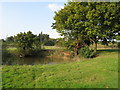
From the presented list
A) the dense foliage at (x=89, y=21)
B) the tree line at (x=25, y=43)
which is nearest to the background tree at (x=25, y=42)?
the tree line at (x=25, y=43)

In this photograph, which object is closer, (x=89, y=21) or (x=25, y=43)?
(x=89, y=21)

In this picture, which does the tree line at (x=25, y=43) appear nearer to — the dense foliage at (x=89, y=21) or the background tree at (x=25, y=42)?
the background tree at (x=25, y=42)

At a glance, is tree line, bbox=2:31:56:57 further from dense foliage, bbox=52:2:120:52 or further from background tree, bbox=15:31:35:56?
dense foliage, bbox=52:2:120:52

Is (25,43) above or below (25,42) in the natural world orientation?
below

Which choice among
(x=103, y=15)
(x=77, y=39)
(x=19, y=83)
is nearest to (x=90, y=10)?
(x=103, y=15)

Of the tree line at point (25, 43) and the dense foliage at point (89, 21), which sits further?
the tree line at point (25, 43)

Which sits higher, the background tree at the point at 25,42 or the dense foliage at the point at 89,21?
the dense foliage at the point at 89,21

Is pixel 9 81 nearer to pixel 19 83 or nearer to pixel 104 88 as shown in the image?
pixel 19 83

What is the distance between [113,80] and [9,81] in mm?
4168

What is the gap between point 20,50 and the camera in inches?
767

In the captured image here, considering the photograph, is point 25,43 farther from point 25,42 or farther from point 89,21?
point 89,21

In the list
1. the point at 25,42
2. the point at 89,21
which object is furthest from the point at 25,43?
the point at 89,21

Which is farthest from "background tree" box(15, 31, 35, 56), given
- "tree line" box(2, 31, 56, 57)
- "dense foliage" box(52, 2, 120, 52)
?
"dense foliage" box(52, 2, 120, 52)

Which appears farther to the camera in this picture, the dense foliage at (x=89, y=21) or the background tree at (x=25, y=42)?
the background tree at (x=25, y=42)
